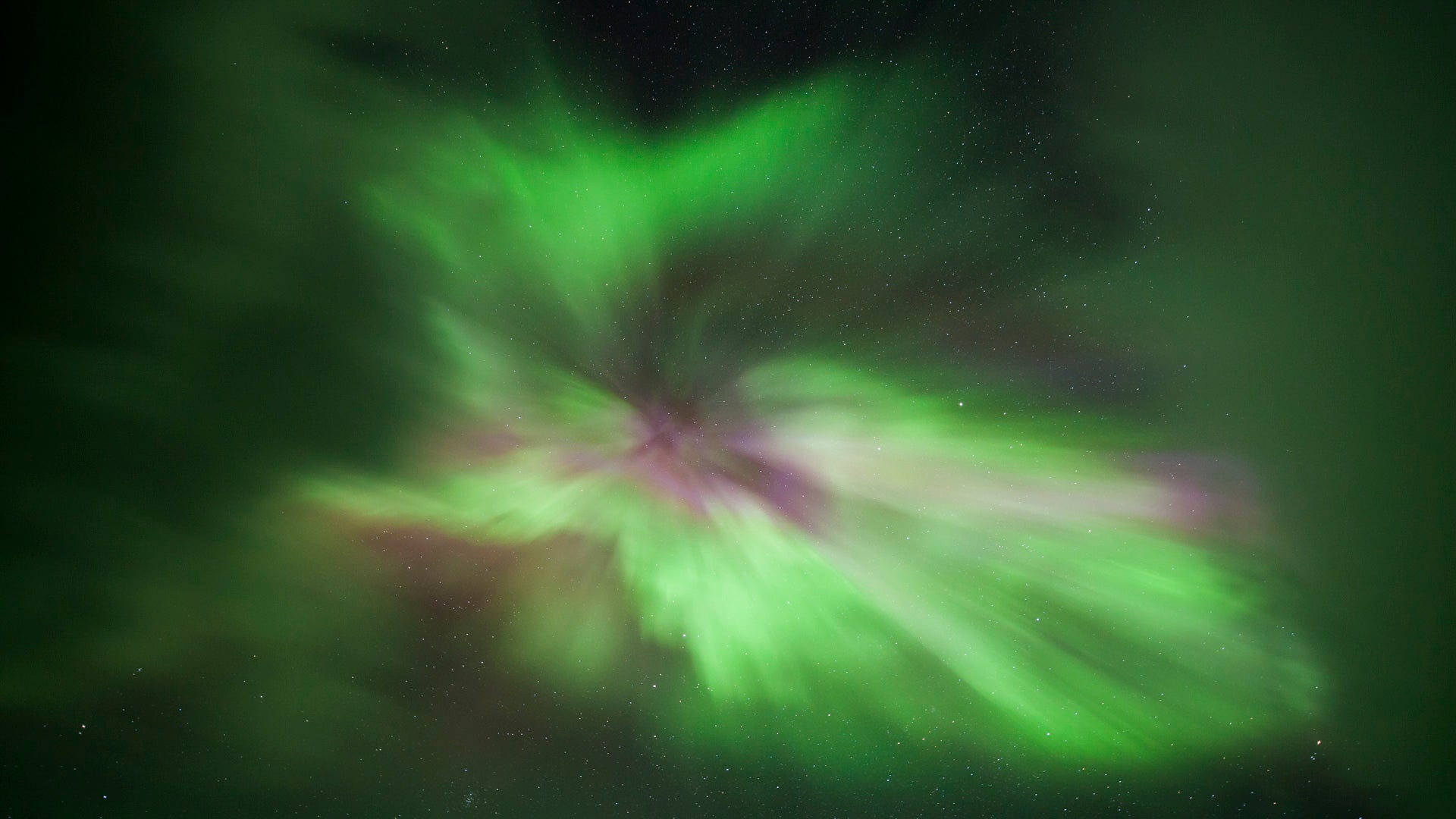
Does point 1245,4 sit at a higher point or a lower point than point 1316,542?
higher

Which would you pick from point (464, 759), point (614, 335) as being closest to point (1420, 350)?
point (614, 335)

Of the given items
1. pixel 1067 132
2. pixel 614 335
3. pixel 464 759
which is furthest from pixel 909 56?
pixel 464 759

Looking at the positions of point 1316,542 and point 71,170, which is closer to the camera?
point 1316,542

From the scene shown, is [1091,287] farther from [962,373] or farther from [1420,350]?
[1420,350]

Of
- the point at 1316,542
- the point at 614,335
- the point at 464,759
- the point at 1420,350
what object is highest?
the point at 614,335

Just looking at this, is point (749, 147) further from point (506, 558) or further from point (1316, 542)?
point (1316, 542)

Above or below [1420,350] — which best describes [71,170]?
above
